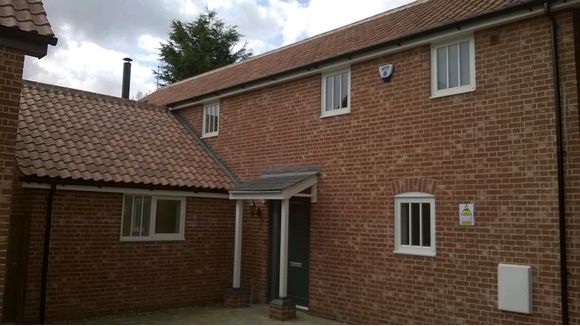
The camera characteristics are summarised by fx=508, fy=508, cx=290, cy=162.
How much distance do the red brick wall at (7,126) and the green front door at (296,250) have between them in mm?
5833

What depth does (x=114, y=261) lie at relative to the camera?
11.1 m

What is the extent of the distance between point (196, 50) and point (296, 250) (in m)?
25.1

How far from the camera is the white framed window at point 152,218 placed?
37.7 feet

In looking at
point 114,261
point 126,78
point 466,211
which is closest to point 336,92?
point 466,211

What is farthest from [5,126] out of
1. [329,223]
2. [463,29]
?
[463,29]

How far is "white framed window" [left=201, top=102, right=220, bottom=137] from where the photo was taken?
48.9 feet

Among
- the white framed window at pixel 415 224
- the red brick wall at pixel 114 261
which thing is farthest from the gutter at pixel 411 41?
the red brick wall at pixel 114 261

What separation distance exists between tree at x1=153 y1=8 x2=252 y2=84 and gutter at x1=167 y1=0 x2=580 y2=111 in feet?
67.7

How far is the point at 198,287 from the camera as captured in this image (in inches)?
493

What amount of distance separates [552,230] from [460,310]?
2.05m

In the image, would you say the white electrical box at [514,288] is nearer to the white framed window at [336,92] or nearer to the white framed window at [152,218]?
the white framed window at [336,92]

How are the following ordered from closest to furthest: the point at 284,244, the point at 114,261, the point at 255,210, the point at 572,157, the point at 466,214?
the point at 572,157 → the point at 466,214 → the point at 284,244 → the point at 114,261 → the point at 255,210

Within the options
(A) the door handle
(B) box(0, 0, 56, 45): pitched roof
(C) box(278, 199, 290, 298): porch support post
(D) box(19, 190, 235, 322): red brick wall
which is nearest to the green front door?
A: (A) the door handle

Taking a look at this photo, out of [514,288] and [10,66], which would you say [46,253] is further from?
[514,288]
